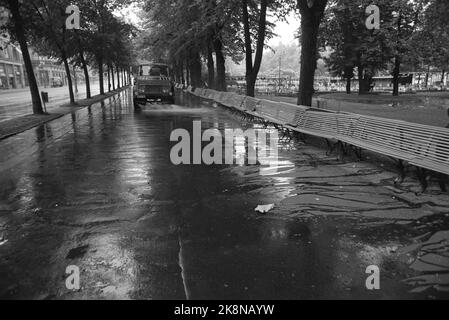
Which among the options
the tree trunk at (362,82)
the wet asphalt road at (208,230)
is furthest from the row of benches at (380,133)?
the tree trunk at (362,82)

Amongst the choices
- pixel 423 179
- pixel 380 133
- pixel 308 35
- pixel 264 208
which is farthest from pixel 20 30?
pixel 423 179

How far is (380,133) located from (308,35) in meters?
5.73

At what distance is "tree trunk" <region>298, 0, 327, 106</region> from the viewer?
481 inches

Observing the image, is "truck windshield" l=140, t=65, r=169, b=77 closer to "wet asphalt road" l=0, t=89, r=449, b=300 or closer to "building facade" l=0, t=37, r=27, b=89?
"wet asphalt road" l=0, t=89, r=449, b=300

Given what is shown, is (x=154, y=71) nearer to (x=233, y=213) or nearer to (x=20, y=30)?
(x=20, y=30)

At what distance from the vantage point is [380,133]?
7859 mm

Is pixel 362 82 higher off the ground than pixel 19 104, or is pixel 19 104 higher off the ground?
pixel 362 82

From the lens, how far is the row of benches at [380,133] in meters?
6.29

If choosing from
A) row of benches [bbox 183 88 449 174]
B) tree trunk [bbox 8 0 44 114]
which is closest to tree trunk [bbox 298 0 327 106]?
row of benches [bbox 183 88 449 174]

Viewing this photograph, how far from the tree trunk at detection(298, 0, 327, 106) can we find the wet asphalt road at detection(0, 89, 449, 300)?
16.8 ft

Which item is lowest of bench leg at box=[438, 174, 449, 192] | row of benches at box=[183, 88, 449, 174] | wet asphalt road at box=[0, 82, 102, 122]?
wet asphalt road at box=[0, 82, 102, 122]

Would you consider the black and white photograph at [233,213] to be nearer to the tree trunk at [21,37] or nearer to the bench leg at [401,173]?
the bench leg at [401,173]
